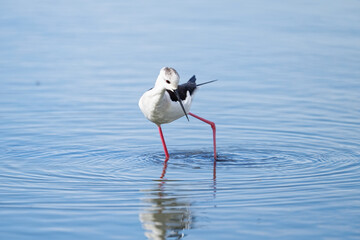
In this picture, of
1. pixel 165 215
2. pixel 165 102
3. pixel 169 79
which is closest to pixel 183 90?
pixel 165 102

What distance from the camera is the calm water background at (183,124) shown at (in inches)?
257

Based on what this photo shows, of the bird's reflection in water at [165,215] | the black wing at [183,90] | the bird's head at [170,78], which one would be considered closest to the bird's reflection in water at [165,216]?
the bird's reflection in water at [165,215]

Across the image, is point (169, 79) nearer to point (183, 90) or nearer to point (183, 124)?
point (183, 90)

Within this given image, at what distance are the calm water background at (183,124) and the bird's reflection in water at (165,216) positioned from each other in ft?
0.06

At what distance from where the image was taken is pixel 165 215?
21.8ft

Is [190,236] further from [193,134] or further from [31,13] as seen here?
[31,13]

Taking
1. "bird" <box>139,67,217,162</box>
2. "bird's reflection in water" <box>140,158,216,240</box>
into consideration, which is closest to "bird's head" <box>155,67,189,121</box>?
"bird" <box>139,67,217,162</box>

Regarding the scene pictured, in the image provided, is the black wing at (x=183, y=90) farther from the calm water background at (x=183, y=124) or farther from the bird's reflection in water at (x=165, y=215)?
the bird's reflection in water at (x=165, y=215)

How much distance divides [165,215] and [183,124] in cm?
415

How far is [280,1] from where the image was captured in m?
20.1

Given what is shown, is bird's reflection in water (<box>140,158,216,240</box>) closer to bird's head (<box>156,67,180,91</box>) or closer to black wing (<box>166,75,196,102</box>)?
bird's head (<box>156,67,180,91</box>)

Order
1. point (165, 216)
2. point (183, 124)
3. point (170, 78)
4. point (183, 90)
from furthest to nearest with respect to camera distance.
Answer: point (183, 124) → point (183, 90) → point (170, 78) → point (165, 216)

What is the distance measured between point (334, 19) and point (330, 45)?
2.43 meters

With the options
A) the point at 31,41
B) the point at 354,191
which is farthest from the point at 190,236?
the point at 31,41
